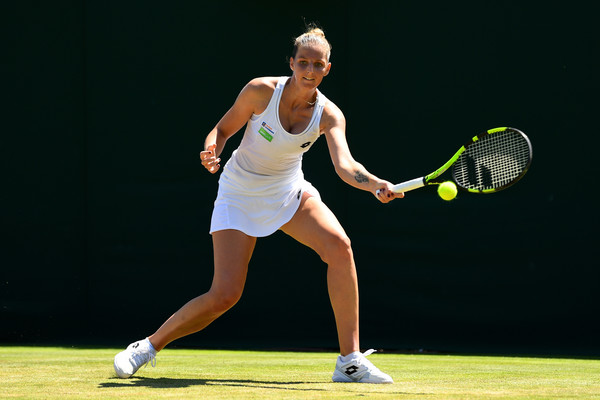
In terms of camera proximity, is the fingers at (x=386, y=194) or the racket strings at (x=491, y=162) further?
the racket strings at (x=491, y=162)

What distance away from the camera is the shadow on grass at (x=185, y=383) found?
3.66 meters

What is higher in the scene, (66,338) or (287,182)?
(287,182)

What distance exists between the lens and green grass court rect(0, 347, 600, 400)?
11.2ft

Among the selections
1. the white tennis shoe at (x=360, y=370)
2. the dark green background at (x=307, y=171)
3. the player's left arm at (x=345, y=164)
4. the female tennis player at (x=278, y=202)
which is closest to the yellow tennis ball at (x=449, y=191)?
the player's left arm at (x=345, y=164)

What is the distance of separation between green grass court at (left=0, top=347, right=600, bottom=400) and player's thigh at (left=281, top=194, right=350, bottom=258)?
56 centimetres

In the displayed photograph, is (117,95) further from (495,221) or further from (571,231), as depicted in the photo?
(571,231)

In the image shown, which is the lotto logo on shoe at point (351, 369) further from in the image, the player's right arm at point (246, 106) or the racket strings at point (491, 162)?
the player's right arm at point (246, 106)

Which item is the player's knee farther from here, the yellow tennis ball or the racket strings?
the racket strings

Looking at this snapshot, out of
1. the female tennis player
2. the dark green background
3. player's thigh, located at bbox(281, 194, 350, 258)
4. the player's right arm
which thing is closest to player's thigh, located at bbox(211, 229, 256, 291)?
the female tennis player

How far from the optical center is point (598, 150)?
20.6 feet

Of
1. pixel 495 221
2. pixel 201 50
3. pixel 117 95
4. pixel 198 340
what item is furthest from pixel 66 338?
pixel 495 221

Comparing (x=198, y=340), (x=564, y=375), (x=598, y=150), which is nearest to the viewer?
(x=564, y=375)

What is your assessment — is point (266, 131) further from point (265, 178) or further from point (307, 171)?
point (307, 171)

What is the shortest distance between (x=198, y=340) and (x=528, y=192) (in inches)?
98.8
